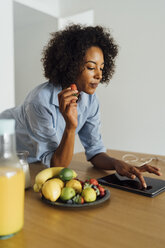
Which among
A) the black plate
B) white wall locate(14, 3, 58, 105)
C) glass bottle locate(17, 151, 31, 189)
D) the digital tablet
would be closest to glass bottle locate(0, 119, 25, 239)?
the black plate

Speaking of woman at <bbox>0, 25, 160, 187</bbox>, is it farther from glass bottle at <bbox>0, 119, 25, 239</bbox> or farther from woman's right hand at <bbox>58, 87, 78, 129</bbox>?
glass bottle at <bbox>0, 119, 25, 239</bbox>

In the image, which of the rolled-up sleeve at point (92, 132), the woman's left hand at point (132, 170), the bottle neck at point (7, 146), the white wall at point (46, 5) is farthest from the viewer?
the white wall at point (46, 5)

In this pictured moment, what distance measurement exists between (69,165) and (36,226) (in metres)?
0.68

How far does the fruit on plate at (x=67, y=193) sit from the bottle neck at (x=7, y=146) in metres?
0.27

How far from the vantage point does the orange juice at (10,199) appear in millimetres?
597

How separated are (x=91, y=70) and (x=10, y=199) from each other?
3.14 feet

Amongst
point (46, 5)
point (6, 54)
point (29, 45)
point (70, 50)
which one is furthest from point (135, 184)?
point (29, 45)

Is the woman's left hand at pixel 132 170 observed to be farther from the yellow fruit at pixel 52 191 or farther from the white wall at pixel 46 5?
the white wall at pixel 46 5

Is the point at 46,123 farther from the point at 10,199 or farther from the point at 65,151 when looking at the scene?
the point at 10,199

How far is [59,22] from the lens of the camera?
381 centimetres

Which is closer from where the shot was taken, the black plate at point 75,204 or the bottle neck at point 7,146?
the bottle neck at point 7,146

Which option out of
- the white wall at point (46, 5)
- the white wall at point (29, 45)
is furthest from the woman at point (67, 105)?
the white wall at point (29, 45)

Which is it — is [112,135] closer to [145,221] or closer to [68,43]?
[68,43]

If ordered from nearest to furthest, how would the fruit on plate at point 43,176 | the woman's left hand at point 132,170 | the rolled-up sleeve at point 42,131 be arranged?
the fruit on plate at point 43,176 → the woman's left hand at point 132,170 → the rolled-up sleeve at point 42,131
